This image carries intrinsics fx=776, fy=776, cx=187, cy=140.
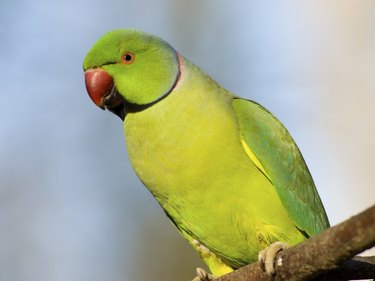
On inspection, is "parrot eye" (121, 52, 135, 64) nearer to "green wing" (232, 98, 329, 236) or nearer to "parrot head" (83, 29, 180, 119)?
"parrot head" (83, 29, 180, 119)

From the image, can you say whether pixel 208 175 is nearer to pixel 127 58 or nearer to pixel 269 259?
pixel 269 259

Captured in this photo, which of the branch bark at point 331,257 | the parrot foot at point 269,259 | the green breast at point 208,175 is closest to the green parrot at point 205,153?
the green breast at point 208,175

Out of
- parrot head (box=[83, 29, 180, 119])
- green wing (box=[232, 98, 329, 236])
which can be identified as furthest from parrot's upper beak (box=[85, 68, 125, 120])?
green wing (box=[232, 98, 329, 236])

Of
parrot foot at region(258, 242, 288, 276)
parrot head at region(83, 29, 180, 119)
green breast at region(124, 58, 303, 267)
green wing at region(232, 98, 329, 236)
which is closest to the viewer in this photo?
parrot foot at region(258, 242, 288, 276)

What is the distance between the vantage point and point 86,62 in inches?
156

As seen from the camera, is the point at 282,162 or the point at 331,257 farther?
the point at 282,162

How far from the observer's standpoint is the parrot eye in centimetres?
393

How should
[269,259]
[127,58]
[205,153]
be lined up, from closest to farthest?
[269,259] < [205,153] < [127,58]

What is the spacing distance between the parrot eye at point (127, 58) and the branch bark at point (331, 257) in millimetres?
1242

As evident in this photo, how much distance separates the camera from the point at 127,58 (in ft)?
12.9

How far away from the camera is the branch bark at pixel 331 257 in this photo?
2.44 metres

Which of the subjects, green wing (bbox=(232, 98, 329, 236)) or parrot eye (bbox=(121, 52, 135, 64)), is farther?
parrot eye (bbox=(121, 52, 135, 64))

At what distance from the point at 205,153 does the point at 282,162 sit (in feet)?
1.48

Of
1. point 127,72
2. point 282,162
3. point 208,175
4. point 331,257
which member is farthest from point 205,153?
point 331,257
